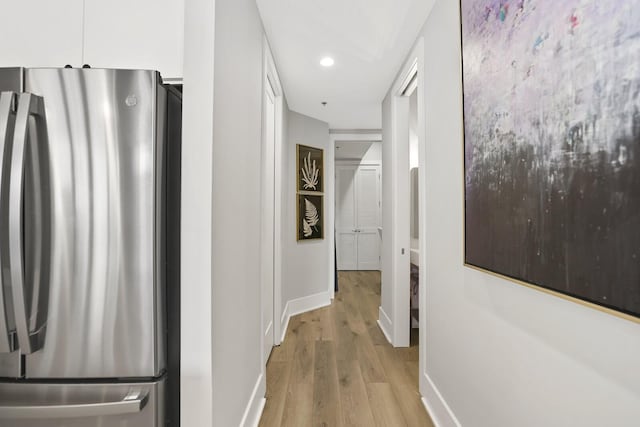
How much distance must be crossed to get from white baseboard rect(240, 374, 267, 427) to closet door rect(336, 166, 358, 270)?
4928mm

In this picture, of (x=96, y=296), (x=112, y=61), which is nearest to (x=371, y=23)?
(x=112, y=61)

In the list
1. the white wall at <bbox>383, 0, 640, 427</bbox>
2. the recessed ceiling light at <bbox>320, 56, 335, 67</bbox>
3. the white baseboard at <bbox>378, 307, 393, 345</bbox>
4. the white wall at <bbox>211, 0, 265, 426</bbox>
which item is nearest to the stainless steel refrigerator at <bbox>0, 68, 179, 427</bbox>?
the white wall at <bbox>211, 0, 265, 426</bbox>

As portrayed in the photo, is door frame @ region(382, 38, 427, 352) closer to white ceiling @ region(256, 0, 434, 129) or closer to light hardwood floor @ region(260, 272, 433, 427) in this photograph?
light hardwood floor @ region(260, 272, 433, 427)

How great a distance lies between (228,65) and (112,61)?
457mm

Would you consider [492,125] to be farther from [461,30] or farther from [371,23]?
[371,23]

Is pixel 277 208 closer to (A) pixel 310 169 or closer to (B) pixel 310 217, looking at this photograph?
(B) pixel 310 217

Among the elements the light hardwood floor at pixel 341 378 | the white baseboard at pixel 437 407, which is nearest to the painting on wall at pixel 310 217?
the light hardwood floor at pixel 341 378

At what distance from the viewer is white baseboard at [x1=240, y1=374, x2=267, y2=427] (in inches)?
64.7

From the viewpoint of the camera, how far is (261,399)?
6.51ft

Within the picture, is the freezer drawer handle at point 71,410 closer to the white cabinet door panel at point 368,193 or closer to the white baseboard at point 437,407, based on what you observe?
the white baseboard at point 437,407

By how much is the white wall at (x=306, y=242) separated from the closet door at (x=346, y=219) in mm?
2442

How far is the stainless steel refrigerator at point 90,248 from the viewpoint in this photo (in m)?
1.00

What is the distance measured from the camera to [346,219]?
692cm

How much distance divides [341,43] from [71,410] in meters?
2.47
